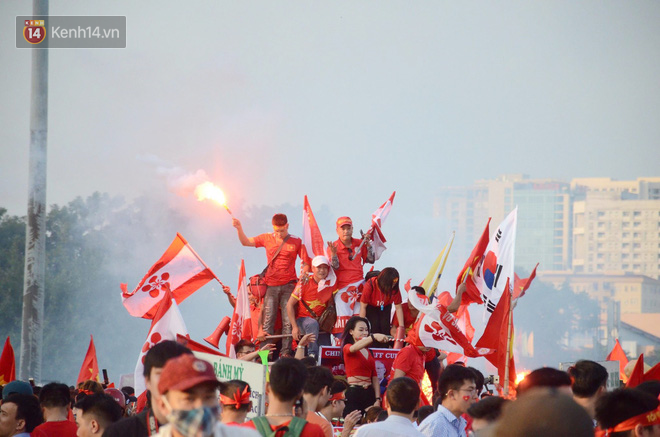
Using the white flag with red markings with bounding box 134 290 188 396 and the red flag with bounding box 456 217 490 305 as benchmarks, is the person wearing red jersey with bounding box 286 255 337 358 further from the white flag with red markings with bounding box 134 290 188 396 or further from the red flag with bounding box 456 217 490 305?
the white flag with red markings with bounding box 134 290 188 396

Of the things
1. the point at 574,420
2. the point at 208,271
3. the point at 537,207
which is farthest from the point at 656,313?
the point at 574,420

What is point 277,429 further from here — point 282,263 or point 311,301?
point 282,263

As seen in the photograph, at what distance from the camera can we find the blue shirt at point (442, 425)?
678 cm

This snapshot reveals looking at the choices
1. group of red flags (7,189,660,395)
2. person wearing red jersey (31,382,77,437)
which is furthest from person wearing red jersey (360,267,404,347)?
person wearing red jersey (31,382,77,437)

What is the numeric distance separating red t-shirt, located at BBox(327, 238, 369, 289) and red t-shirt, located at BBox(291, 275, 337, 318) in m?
0.23

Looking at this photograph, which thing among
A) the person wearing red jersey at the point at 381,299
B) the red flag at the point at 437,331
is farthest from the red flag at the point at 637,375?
the person wearing red jersey at the point at 381,299

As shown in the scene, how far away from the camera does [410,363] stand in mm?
10023

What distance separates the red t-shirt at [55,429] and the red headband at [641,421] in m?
4.13

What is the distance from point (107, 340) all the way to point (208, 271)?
21.3 metres

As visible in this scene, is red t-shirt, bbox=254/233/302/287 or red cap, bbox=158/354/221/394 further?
red t-shirt, bbox=254/233/302/287

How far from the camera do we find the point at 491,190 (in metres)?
58.2

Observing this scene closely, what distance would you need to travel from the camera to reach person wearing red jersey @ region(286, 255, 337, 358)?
12734mm

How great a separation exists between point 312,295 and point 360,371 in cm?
224

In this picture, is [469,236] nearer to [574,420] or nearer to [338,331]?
[338,331]
